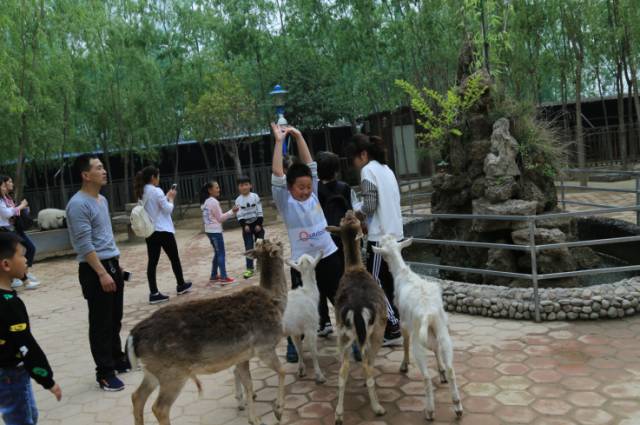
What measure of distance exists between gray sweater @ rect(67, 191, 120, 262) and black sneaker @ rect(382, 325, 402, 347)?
281 cm

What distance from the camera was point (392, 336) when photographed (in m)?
5.50

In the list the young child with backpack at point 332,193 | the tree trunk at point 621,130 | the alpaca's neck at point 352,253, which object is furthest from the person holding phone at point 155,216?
the tree trunk at point 621,130

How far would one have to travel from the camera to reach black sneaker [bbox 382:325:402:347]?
5.45 metres

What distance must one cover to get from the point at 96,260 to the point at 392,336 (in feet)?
9.79

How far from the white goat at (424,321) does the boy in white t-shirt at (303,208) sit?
626 millimetres

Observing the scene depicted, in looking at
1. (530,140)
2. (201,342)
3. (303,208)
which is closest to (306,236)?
(303,208)

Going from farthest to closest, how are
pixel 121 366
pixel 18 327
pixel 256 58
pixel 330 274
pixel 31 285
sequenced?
pixel 256 58 < pixel 31 285 < pixel 121 366 < pixel 330 274 < pixel 18 327

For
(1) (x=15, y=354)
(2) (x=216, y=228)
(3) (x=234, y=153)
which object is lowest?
(1) (x=15, y=354)

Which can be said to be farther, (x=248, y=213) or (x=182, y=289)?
(x=248, y=213)

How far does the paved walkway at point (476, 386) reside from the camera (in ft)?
12.9

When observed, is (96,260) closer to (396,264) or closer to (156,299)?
(396,264)

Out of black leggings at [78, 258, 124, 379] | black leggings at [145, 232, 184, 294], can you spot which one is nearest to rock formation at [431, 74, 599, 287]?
black leggings at [145, 232, 184, 294]

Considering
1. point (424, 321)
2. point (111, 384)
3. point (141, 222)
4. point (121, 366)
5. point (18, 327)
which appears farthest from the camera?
point (141, 222)

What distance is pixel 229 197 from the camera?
20234mm
